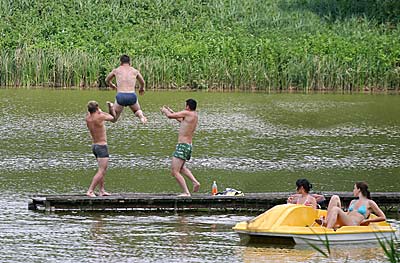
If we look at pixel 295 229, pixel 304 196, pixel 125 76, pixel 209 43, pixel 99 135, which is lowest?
pixel 295 229

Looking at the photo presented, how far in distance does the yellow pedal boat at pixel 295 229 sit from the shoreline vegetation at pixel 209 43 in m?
24.9

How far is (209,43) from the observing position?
4391cm

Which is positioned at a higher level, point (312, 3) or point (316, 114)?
point (312, 3)

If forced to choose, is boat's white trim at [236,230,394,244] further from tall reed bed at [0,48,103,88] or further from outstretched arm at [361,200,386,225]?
tall reed bed at [0,48,103,88]

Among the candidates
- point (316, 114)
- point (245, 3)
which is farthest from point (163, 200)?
point (245, 3)

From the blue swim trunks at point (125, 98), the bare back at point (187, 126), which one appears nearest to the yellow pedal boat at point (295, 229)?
the bare back at point (187, 126)

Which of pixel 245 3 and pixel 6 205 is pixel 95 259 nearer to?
pixel 6 205

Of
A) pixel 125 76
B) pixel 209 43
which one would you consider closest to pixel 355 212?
pixel 125 76

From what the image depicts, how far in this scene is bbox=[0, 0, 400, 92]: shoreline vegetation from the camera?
40312mm

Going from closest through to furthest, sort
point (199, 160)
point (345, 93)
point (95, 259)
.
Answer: point (95, 259) → point (199, 160) → point (345, 93)

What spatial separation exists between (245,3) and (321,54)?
32.8 ft

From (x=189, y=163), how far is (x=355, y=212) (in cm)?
777

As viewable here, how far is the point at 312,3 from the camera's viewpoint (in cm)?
5212

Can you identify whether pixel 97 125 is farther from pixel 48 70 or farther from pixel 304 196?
pixel 48 70
